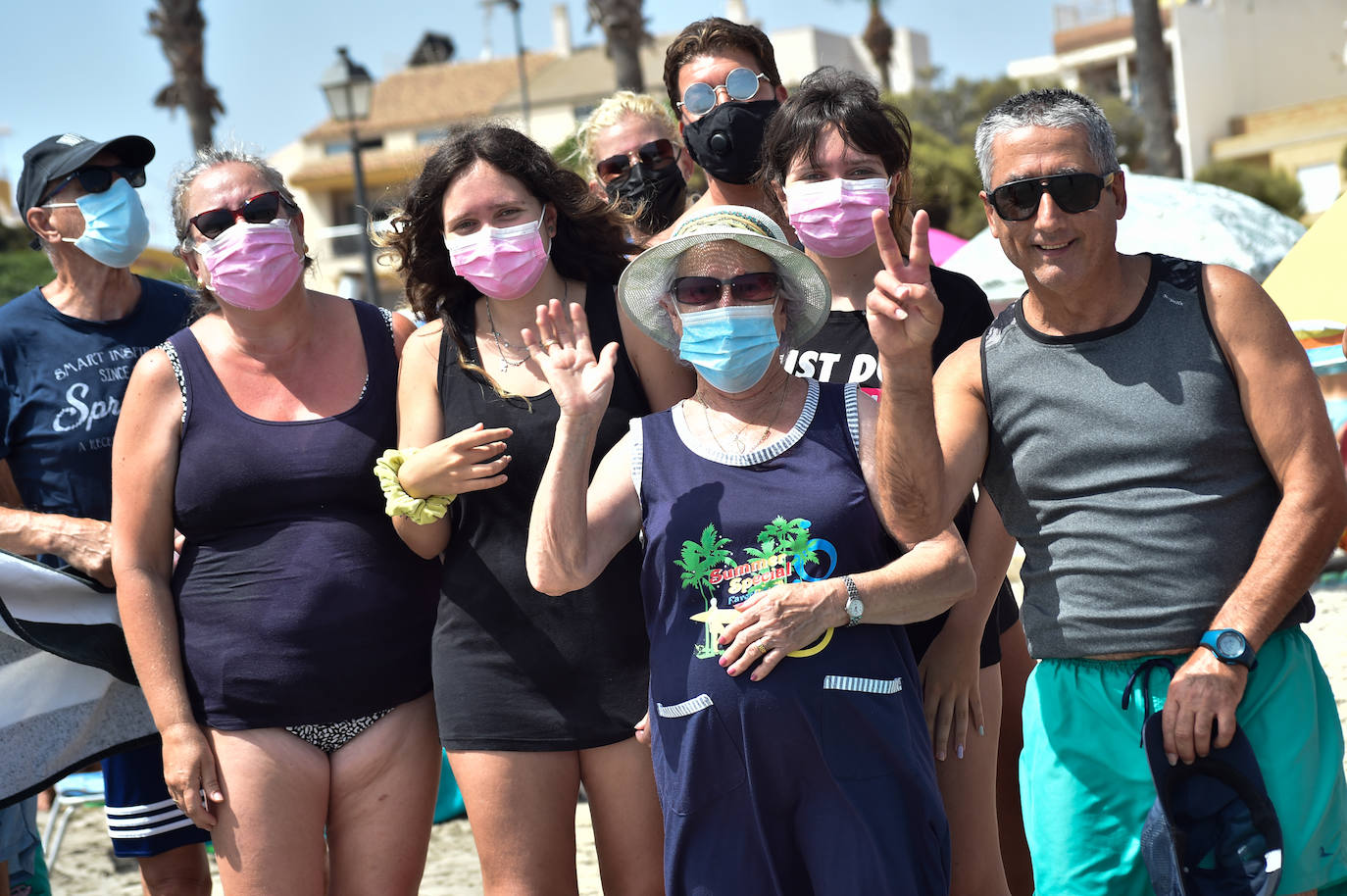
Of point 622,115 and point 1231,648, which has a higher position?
point 622,115

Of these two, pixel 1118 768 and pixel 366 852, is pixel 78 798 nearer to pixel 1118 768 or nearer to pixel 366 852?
pixel 366 852

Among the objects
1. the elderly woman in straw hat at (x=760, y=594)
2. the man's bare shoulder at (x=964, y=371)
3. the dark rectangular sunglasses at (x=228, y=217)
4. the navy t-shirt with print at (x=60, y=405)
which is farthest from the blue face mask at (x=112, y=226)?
the man's bare shoulder at (x=964, y=371)

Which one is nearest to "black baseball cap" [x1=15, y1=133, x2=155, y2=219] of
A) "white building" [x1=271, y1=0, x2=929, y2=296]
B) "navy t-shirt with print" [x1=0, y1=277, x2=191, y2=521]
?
"navy t-shirt with print" [x1=0, y1=277, x2=191, y2=521]

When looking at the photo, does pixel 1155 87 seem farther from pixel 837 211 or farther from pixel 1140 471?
pixel 1140 471

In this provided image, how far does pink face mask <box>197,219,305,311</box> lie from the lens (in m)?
3.51

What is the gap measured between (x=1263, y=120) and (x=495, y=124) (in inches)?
1449

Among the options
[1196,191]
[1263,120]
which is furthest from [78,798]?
[1263,120]

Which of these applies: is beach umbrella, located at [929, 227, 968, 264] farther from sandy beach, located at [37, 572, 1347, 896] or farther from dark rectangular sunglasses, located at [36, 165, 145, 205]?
dark rectangular sunglasses, located at [36, 165, 145, 205]

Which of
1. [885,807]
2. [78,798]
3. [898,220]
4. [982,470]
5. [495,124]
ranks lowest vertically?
[78,798]

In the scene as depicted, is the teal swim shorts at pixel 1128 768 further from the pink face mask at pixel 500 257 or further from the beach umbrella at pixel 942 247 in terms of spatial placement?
the beach umbrella at pixel 942 247

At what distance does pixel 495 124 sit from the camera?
3490 mm

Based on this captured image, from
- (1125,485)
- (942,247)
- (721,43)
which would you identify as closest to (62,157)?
(721,43)

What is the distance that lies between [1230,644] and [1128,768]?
364mm

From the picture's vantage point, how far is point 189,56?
18.0 metres
